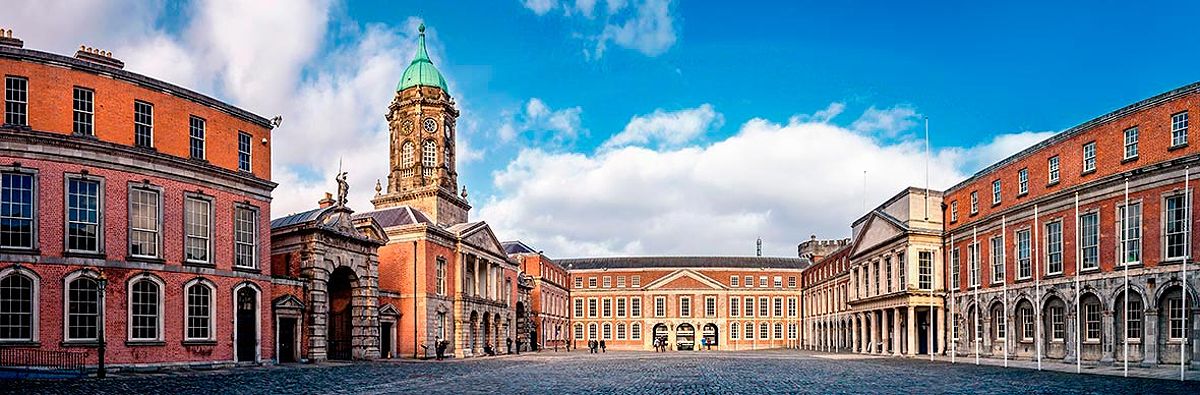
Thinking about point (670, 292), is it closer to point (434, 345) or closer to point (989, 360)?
point (434, 345)

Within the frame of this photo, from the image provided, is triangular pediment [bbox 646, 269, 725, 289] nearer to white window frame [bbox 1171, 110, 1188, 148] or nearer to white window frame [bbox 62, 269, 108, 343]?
white window frame [bbox 1171, 110, 1188, 148]

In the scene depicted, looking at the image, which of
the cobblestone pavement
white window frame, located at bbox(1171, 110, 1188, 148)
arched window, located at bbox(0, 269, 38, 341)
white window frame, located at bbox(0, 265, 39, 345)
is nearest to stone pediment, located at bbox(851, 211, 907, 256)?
white window frame, located at bbox(1171, 110, 1188, 148)

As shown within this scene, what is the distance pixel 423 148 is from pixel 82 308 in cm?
3926

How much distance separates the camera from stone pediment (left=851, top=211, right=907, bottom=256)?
57.7 metres

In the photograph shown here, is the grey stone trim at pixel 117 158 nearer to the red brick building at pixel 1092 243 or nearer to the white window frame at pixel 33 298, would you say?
the white window frame at pixel 33 298

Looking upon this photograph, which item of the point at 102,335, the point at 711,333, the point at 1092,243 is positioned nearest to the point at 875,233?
the point at 1092,243

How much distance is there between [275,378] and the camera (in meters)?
28.8

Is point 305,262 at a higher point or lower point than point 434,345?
higher

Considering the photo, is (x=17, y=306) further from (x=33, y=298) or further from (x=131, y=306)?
(x=131, y=306)

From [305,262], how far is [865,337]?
40356 millimetres

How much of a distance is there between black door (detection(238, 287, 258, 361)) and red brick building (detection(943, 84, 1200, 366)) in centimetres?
3032

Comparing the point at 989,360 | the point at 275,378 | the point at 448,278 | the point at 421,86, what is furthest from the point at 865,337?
the point at 275,378

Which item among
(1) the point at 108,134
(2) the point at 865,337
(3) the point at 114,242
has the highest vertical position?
(1) the point at 108,134

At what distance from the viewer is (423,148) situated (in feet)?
225
